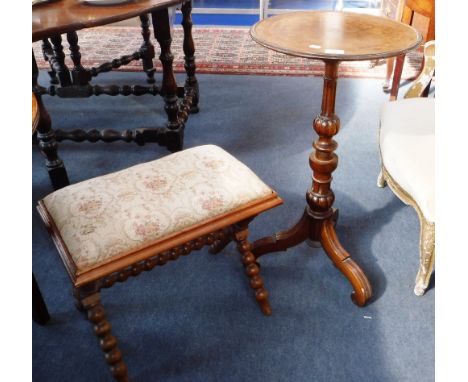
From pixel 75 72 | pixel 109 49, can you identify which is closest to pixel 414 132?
pixel 75 72

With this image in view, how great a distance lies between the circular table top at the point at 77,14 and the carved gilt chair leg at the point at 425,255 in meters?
1.23

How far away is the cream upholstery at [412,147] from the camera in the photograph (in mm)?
1299

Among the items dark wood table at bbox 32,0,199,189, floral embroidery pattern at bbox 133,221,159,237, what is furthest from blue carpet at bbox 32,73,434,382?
floral embroidery pattern at bbox 133,221,159,237

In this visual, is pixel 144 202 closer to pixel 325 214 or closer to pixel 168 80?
pixel 325 214

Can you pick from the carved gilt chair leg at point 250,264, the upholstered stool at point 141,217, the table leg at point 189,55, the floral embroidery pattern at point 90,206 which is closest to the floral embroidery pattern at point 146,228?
the upholstered stool at point 141,217

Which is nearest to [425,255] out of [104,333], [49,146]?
[104,333]

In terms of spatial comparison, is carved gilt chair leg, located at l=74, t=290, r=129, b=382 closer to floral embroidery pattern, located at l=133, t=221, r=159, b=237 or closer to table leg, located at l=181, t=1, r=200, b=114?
floral embroidery pattern, located at l=133, t=221, r=159, b=237

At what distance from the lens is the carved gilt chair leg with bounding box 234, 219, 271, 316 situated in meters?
1.27

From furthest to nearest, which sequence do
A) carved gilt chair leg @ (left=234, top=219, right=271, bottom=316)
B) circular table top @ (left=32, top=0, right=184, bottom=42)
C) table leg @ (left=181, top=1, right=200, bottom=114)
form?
table leg @ (left=181, top=1, right=200, bottom=114)
circular table top @ (left=32, top=0, right=184, bottom=42)
carved gilt chair leg @ (left=234, top=219, right=271, bottom=316)

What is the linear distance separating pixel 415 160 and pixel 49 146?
Result: 1.52 metres

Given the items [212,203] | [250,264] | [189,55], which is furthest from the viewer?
[189,55]

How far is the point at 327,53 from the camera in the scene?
42.7 inches

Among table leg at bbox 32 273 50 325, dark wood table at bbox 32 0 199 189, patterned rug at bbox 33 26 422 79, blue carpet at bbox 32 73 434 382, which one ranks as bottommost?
blue carpet at bbox 32 73 434 382

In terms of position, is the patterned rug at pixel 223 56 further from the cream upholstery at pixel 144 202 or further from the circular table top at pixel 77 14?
the cream upholstery at pixel 144 202
